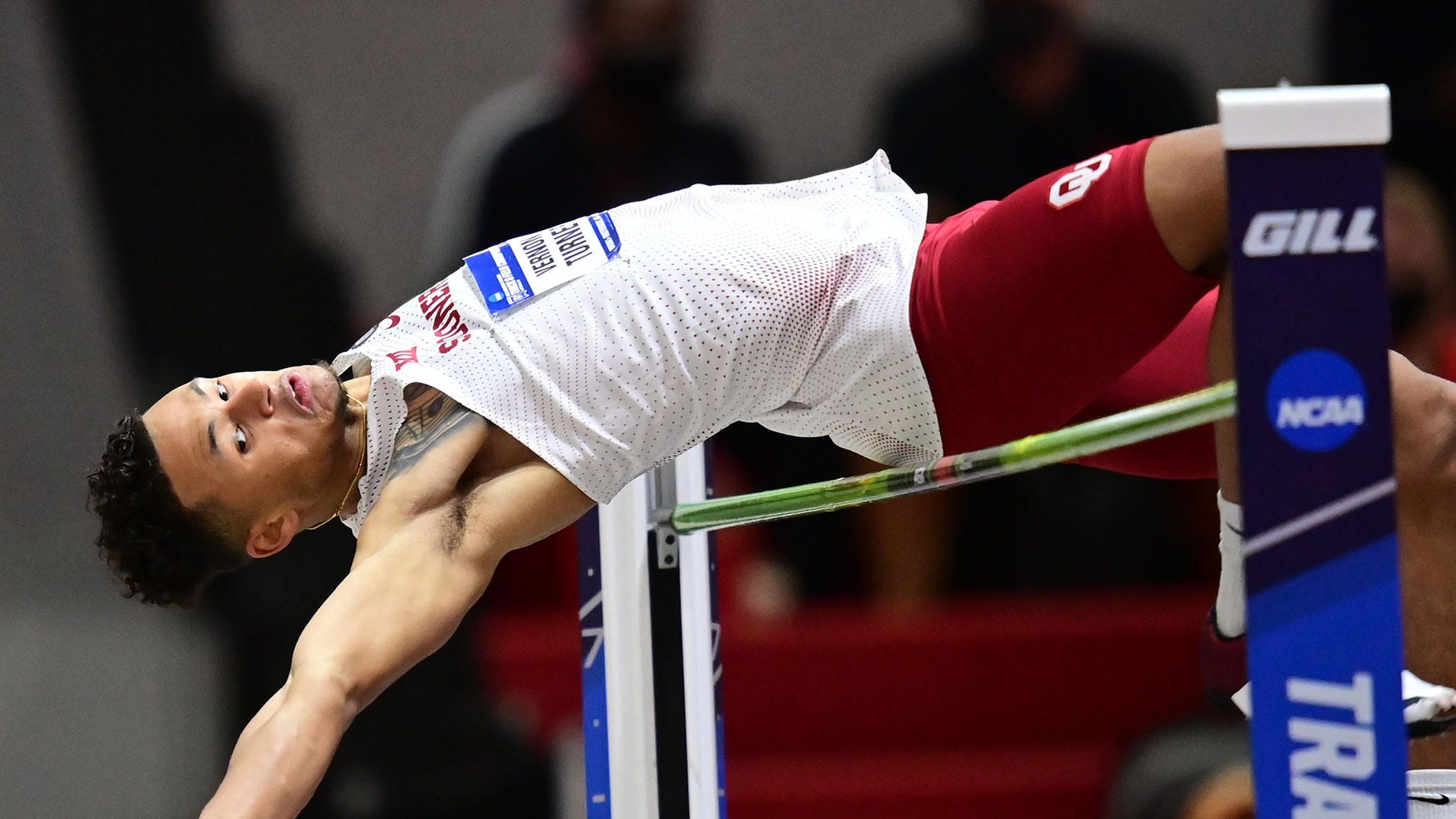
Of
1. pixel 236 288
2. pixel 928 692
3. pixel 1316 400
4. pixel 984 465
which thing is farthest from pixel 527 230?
pixel 1316 400

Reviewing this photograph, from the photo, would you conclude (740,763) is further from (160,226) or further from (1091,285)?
(1091,285)

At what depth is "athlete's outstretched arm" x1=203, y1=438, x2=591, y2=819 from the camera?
1.43 meters

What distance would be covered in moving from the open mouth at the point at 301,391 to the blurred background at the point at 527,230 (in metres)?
1.27

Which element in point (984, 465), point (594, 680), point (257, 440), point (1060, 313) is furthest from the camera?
point (594, 680)

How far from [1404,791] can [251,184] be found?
8.75 ft

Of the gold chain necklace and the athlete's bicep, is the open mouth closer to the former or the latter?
the gold chain necklace

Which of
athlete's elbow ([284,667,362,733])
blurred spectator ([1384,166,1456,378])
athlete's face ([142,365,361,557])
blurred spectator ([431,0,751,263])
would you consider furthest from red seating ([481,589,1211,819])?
athlete's elbow ([284,667,362,733])

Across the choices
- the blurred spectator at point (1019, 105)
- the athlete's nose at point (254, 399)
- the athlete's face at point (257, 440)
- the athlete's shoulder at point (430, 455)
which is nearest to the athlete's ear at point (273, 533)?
the athlete's face at point (257, 440)

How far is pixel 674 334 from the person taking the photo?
1760mm

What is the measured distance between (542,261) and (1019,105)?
1674 mm

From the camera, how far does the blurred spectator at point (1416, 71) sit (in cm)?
324

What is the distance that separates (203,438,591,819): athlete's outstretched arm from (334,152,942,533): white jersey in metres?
0.07

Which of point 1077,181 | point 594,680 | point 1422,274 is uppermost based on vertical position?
point 1422,274

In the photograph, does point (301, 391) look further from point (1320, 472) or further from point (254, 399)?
point (1320, 472)
